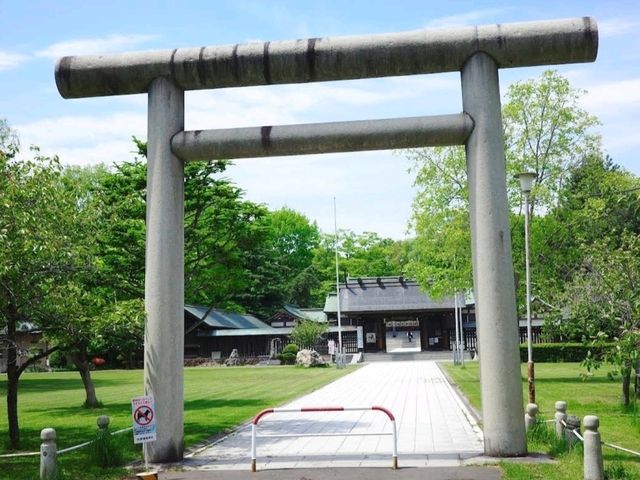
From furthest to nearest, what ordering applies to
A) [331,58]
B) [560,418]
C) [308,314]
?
[308,314]
[560,418]
[331,58]

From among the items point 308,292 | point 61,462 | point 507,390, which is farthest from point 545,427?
point 308,292

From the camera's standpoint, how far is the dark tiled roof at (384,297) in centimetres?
5519

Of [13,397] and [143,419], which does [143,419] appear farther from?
[13,397]

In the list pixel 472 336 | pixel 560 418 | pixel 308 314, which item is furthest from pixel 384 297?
pixel 560 418

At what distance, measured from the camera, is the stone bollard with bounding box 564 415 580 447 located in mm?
10773

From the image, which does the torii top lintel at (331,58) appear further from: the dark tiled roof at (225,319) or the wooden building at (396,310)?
the wooden building at (396,310)

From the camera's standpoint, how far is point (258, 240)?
2533 cm

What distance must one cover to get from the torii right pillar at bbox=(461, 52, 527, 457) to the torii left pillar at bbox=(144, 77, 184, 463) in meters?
4.80

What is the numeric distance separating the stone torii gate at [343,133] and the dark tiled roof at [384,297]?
144 ft

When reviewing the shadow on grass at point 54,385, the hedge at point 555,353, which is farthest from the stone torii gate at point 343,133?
the hedge at point 555,353

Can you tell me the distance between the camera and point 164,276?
11078mm

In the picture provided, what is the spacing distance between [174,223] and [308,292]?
65.0 meters

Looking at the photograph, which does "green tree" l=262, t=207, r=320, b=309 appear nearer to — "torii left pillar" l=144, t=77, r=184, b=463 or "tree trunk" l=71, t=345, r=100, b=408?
"tree trunk" l=71, t=345, r=100, b=408

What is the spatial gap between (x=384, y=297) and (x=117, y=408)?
121ft
